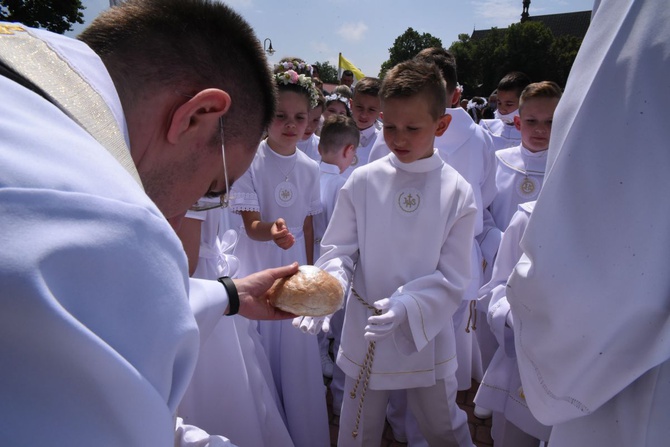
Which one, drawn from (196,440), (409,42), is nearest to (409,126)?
(196,440)

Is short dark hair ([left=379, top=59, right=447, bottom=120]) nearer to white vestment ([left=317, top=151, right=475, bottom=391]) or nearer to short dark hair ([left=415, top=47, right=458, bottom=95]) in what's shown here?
white vestment ([left=317, top=151, right=475, bottom=391])

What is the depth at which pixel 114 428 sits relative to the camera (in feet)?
1.78

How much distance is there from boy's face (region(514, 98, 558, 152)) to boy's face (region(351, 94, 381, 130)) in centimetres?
219

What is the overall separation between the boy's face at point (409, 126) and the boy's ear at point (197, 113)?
5.21 ft

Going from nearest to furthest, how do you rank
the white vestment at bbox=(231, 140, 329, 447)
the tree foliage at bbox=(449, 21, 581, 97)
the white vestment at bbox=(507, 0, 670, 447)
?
the white vestment at bbox=(507, 0, 670, 447), the white vestment at bbox=(231, 140, 329, 447), the tree foliage at bbox=(449, 21, 581, 97)

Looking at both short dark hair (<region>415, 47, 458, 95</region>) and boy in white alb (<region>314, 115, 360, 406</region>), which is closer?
short dark hair (<region>415, 47, 458, 95</region>)

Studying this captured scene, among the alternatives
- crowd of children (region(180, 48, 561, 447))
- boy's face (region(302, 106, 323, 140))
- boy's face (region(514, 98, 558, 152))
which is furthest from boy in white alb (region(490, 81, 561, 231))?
boy's face (region(302, 106, 323, 140))

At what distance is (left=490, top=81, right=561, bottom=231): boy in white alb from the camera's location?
3654 millimetres

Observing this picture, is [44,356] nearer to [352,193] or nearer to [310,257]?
[352,193]

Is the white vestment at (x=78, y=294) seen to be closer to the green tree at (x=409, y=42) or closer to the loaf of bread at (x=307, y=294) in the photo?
the loaf of bread at (x=307, y=294)

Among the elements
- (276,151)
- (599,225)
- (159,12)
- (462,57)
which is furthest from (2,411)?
(462,57)

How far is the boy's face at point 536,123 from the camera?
365 cm

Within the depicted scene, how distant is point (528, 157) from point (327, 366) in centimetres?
259

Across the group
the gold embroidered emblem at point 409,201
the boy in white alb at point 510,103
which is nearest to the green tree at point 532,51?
the boy in white alb at point 510,103
